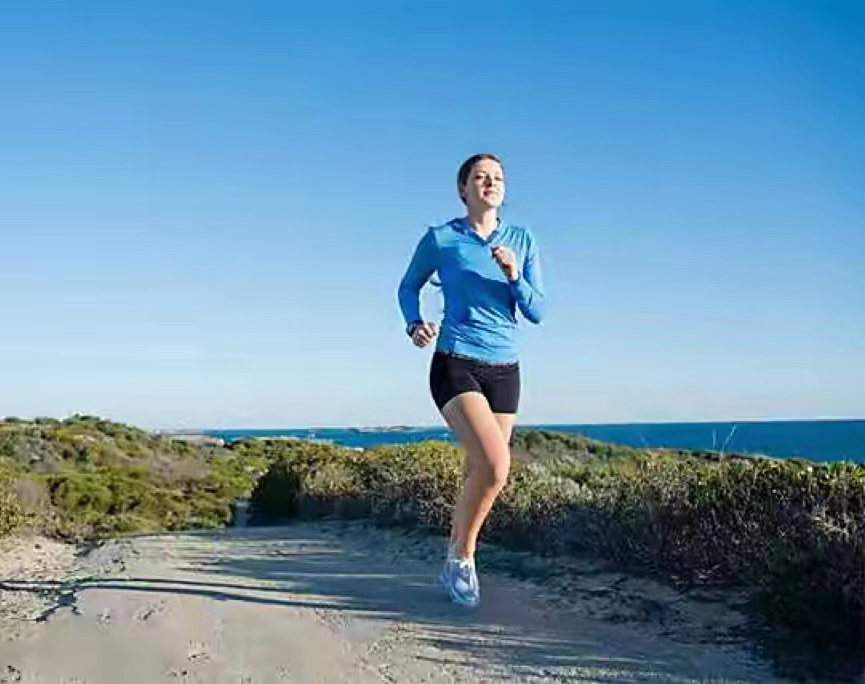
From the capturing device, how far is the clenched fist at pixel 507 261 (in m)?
4.90

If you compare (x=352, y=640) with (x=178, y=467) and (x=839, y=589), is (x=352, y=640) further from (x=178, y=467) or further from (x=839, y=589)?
(x=178, y=467)

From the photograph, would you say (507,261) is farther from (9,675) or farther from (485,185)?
(9,675)

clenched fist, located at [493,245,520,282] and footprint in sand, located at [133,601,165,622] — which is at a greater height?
clenched fist, located at [493,245,520,282]

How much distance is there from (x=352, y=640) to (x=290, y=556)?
3.21m

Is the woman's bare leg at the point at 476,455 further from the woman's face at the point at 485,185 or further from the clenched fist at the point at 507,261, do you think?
the woman's face at the point at 485,185

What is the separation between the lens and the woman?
4.88 m

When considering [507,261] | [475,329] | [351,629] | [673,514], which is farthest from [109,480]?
[507,261]

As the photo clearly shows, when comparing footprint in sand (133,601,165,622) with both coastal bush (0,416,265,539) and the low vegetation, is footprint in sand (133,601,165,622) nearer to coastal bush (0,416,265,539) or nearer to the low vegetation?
the low vegetation

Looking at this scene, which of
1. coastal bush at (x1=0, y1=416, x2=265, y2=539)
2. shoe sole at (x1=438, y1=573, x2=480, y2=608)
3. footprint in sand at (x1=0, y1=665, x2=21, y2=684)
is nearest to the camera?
footprint in sand at (x1=0, y1=665, x2=21, y2=684)

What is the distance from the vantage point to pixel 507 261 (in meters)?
4.91

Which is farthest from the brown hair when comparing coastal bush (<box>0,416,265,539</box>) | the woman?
coastal bush (<box>0,416,265,539</box>)

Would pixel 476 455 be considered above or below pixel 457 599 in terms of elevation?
above

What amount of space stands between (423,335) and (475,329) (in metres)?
0.27

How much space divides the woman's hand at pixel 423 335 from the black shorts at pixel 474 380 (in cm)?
10
